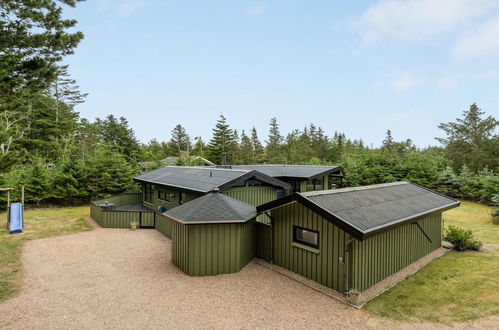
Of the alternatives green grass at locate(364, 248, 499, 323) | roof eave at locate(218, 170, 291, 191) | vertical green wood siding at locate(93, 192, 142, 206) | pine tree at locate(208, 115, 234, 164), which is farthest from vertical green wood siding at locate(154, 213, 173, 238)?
pine tree at locate(208, 115, 234, 164)

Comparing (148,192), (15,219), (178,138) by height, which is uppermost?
(178,138)

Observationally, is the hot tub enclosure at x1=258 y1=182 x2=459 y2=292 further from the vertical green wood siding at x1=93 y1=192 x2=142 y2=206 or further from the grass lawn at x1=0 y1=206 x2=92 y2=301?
the vertical green wood siding at x1=93 y1=192 x2=142 y2=206

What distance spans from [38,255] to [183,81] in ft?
78.8

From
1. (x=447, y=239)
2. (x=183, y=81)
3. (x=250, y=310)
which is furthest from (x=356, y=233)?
(x=183, y=81)

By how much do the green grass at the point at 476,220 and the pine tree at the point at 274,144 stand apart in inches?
1195

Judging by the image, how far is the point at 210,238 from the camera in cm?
829

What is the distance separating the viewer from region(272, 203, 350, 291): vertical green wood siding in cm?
704

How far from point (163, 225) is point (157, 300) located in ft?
22.9

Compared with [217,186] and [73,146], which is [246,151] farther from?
[217,186]

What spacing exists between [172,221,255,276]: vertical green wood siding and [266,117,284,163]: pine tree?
39.6 m

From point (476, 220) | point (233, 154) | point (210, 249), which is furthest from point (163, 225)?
point (233, 154)

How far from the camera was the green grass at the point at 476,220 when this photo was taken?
1300 cm

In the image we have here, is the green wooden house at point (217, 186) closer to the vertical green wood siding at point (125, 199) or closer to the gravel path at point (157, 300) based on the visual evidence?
the vertical green wood siding at point (125, 199)

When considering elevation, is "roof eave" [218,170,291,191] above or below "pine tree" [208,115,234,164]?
below
